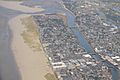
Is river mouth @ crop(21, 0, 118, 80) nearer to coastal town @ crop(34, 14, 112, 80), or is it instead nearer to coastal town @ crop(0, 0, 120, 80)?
coastal town @ crop(0, 0, 120, 80)

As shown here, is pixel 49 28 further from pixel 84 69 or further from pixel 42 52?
pixel 84 69

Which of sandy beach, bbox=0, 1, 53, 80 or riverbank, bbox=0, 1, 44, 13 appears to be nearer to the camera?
sandy beach, bbox=0, 1, 53, 80

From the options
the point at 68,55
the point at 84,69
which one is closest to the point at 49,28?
the point at 68,55

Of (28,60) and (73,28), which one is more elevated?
(73,28)

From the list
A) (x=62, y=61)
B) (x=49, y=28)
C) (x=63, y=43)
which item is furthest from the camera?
(x=49, y=28)

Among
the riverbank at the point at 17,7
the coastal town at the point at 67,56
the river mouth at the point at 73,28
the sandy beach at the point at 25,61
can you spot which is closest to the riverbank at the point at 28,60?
the sandy beach at the point at 25,61

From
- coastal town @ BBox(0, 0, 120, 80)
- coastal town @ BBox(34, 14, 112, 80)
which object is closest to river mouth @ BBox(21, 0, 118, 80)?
coastal town @ BBox(0, 0, 120, 80)

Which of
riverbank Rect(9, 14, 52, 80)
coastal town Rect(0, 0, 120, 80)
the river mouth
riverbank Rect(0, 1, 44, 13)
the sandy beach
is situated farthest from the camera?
riverbank Rect(0, 1, 44, 13)

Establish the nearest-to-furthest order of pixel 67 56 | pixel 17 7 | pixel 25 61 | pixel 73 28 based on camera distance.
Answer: pixel 25 61, pixel 67 56, pixel 73 28, pixel 17 7

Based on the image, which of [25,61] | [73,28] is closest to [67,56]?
[25,61]

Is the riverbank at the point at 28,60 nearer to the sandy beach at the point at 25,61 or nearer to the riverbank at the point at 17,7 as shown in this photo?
the sandy beach at the point at 25,61

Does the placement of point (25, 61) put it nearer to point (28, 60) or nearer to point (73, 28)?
point (28, 60)
